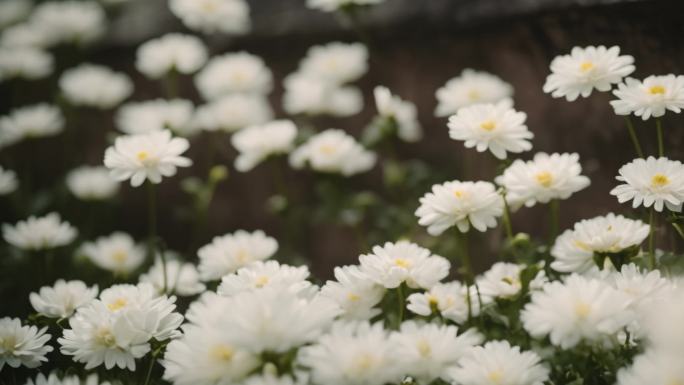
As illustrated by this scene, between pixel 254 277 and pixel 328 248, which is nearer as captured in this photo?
pixel 254 277

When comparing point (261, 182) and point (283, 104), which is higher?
point (283, 104)

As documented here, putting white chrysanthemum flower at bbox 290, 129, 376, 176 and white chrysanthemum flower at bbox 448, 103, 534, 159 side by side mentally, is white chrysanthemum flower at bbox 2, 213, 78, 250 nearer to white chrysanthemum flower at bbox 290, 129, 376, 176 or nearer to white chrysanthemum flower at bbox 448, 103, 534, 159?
white chrysanthemum flower at bbox 290, 129, 376, 176

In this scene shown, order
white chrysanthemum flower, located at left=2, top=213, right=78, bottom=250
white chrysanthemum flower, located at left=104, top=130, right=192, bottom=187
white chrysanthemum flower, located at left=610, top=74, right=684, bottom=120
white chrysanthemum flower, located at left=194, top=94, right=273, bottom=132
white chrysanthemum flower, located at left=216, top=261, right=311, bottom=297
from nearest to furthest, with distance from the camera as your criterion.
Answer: white chrysanthemum flower, located at left=216, top=261, right=311, bottom=297 < white chrysanthemum flower, located at left=610, top=74, right=684, bottom=120 < white chrysanthemum flower, located at left=104, top=130, right=192, bottom=187 < white chrysanthemum flower, located at left=2, top=213, right=78, bottom=250 < white chrysanthemum flower, located at left=194, top=94, right=273, bottom=132

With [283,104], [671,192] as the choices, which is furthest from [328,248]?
[671,192]

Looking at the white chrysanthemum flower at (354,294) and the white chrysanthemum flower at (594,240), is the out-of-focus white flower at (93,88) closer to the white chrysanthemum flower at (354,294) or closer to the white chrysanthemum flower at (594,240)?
the white chrysanthemum flower at (354,294)

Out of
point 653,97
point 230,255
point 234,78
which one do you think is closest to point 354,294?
point 230,255

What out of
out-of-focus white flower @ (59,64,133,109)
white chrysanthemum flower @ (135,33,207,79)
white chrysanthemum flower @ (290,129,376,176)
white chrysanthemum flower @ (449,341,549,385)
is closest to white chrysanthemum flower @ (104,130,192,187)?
white chrysanthemum flower @ (290,129,376,176)

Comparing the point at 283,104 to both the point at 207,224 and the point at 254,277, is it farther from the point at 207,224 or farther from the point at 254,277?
the point at 254,277

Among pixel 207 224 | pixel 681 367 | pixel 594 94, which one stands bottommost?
pixel 681 367
